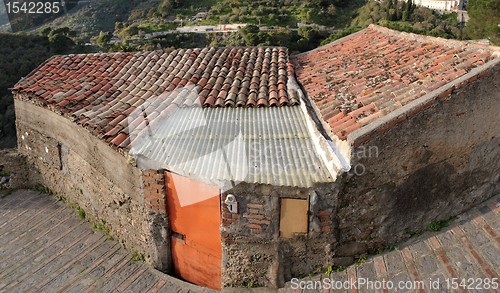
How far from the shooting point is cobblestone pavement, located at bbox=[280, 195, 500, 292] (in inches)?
167

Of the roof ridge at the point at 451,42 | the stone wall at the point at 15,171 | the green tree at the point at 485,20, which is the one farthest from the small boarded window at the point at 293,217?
the green tree at the point at 485,20

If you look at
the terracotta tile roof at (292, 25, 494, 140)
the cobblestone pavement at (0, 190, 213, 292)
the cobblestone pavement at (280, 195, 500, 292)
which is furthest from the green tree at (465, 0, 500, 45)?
the cobblestone pavement at (0, 190, 213, 292)

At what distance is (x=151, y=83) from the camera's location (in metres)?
7.05

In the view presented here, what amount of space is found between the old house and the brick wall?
0.05ft

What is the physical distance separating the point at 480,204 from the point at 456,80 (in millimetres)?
1857

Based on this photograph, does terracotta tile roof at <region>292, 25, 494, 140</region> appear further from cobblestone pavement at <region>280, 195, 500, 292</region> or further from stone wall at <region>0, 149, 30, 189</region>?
stone wall at <region>0, 149, 30, 189</region>

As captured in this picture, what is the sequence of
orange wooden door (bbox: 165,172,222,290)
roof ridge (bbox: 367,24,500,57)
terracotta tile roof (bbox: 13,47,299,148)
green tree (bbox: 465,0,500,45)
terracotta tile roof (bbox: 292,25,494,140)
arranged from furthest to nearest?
green tree (bbox: 465,0,500,45) < terracotta tile roof (bbox: 13,47,299,148) < roof ridge (bbox: 367,24,500,57) < terracotta tile roof (bbox: 292,25,494,140) < orange wooden door (bbox: 165,172,222,290)

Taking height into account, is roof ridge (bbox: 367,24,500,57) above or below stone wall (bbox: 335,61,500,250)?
above

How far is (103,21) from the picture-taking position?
46.2 metres

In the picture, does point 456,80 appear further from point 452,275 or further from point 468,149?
point 452,275

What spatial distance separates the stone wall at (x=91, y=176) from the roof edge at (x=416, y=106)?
273 centimetres

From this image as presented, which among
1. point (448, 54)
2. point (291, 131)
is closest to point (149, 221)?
point (291, 131)

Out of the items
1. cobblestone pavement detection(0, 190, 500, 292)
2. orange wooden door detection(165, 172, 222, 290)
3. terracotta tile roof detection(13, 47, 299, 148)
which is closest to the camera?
cobblestone pavement detection(0, 190, 500, 292)

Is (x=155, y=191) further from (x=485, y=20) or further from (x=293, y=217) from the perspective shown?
(x=485, y=20)
